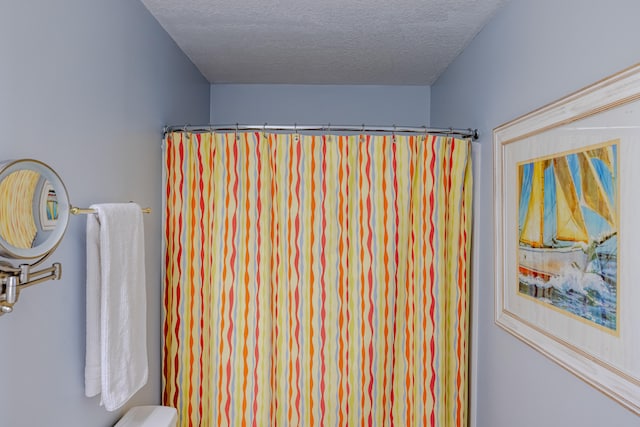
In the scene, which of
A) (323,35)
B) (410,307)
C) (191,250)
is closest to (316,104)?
(323,35)

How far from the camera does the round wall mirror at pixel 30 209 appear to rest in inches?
40.2

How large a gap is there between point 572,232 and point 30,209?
1.46m

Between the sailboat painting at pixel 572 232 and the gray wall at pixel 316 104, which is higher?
the gray wall at pixel 316 104

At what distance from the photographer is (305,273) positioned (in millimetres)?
2100

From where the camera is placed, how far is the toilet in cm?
171

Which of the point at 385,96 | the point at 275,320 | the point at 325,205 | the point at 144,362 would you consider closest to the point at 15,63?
the point at 144,362

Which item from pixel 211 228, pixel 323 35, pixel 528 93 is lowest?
pixel 211 228

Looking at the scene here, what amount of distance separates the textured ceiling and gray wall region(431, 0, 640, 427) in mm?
189

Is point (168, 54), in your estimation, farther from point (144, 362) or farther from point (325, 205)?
point (144, 362)

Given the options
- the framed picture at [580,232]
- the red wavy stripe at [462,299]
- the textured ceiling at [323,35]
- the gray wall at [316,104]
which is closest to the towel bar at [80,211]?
the textured ceiling at [323,35]

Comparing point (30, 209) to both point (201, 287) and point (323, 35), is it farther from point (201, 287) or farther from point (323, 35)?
point (323, 35)

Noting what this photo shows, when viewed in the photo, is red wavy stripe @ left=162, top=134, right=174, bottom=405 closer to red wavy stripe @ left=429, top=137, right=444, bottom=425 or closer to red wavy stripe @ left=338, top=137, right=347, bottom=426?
red wavy stripe @ left=338, top=137, right=347, bottom=426

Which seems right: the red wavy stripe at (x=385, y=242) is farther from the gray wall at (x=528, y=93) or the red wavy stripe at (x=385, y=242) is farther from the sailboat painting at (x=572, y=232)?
the sailboat painting at (x=572, y=232)

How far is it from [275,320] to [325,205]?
0.58 meters
